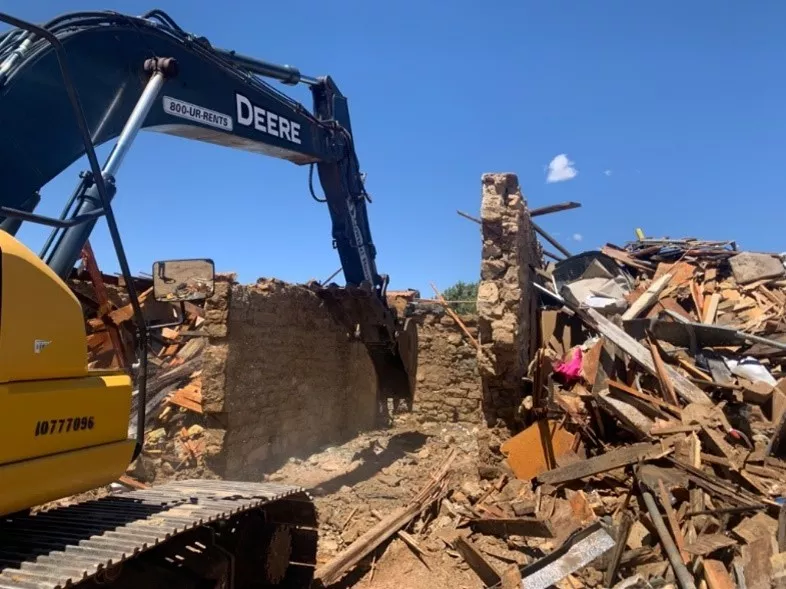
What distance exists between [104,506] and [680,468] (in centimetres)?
506

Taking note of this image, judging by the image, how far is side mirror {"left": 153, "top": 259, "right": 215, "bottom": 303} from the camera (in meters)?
3.53

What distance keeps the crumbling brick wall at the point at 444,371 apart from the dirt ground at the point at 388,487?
0.29 meters

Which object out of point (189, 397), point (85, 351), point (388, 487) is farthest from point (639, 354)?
point (85, 351)

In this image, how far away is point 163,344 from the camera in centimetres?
984

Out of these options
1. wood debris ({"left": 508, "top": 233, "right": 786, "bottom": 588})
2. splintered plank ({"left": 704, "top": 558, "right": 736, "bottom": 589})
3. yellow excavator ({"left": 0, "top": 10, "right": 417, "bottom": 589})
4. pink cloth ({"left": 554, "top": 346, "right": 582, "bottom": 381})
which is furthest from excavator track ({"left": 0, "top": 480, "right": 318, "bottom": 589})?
pink cloth ({"left": 554, "top": 346, "right": 582, "bottom": 381})

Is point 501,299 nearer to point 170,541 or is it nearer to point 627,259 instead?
point 170,541

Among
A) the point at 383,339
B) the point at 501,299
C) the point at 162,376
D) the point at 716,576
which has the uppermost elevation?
the point at 501,299

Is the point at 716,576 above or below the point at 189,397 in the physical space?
below

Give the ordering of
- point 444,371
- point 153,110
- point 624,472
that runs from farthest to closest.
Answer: point 444,371 → point 624,472 → point 153,110

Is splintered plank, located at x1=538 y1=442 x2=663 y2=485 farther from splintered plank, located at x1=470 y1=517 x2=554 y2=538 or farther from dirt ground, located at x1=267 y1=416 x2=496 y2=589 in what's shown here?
dirt ground, located at x1=267 y1=416 x2=496 y2=589

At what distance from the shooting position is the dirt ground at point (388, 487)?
598 cm

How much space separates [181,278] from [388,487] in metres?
5.20

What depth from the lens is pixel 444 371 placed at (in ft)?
39.0

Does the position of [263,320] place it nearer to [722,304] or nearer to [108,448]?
[108,448]
